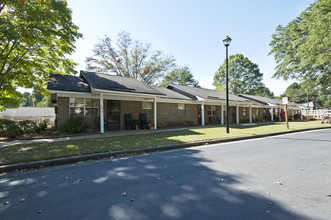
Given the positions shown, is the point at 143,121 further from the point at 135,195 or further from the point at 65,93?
the point at 135,195

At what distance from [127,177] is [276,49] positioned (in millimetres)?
30348

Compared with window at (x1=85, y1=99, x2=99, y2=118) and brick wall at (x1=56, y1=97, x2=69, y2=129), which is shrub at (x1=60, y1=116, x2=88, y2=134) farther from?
window at (x1=85, y1=99, x2=99, y2=118)

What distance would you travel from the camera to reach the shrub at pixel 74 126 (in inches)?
406

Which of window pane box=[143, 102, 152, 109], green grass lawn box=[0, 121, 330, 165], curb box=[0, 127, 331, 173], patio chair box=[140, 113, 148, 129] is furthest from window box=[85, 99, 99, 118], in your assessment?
curb box=[0, 127, 331, 173]

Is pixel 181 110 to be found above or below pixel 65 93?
below

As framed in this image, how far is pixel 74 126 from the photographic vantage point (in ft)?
34.6

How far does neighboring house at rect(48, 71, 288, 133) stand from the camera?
36.2ft

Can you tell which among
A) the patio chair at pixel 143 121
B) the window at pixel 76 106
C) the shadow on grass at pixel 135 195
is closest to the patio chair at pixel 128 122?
the patio chair at pixel 143 121

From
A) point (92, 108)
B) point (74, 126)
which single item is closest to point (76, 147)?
point (74, 126)

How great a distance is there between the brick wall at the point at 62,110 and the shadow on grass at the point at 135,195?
285 inches

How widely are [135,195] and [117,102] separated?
36.3 ft

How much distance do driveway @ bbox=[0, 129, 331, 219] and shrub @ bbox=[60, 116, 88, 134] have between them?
6179 millimetres

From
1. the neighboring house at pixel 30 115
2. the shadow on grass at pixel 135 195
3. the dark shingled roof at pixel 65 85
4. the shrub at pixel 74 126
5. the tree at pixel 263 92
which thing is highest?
the tree at pixel 263 92

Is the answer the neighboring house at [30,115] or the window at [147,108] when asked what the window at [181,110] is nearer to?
the window at [147,108]
